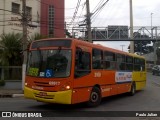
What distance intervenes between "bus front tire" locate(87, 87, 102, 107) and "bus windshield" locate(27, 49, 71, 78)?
2.19m

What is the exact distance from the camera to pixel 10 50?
84.2 ft

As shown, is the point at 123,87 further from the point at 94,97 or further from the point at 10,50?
the point at 10,50

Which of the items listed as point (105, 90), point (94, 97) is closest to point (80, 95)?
point (94, 97)

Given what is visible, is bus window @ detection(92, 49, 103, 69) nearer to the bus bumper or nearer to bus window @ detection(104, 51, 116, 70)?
bus window @ detection(104, 51, 116, 70)

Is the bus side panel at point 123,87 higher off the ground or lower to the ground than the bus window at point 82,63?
lower

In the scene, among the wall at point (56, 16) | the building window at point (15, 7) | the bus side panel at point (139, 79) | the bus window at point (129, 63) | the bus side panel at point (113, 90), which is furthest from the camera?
the wall at point (56, 16)

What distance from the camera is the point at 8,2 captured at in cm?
3116

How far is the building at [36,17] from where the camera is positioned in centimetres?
3083

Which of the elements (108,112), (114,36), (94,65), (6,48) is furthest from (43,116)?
(114,36)

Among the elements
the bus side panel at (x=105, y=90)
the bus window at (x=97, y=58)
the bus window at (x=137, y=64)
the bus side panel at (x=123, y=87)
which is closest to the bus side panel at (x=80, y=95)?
the bus window at (x=97, y=58)

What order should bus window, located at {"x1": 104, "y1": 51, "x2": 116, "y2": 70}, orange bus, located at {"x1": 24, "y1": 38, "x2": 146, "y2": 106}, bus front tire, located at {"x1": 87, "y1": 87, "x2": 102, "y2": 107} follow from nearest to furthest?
orange bus, located at {"x1": 24, "y1": 38, "x2": 146, "y2": 106}
bus front tire, located at {"x1": 87, "y1": 87, "x2": 102, "y2": 107}
bus window, located at {"x1": 104, "y1": 51, "x2": 116, "y2": 70}

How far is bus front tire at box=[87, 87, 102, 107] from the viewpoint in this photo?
14.5 metres

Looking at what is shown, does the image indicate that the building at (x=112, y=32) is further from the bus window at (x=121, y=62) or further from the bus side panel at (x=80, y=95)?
the bus side panel at (x=80, y=95)

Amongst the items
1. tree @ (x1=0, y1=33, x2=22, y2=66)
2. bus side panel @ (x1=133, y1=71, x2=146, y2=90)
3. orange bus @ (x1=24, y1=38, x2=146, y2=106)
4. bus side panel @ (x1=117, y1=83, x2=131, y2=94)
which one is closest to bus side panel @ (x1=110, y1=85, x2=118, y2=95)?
bus side panel @ (x1=117, y1=83, x2=131, y2=94)
